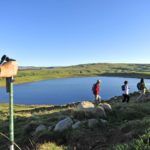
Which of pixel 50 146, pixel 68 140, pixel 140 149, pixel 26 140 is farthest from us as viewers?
pixel 26 140

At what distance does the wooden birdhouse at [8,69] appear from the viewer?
5690 millimetres

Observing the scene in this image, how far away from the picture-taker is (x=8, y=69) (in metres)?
5.80

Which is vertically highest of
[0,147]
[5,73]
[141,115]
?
[5,73]

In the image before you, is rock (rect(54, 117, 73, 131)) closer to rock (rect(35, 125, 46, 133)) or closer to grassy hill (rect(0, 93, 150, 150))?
grassy hill (rect(0, 93, 150, 150))

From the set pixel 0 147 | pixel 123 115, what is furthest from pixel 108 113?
pixel 0 147

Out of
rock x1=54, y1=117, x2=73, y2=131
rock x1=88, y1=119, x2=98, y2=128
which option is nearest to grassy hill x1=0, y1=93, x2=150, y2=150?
rock x1=88, y1=119, x2=98, y2=128

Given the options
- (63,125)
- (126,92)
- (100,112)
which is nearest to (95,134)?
(63,125)

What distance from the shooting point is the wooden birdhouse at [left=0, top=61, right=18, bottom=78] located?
18.7 ft

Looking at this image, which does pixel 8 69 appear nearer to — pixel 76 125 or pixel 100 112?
pixel 76 125

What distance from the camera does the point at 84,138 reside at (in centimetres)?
1234

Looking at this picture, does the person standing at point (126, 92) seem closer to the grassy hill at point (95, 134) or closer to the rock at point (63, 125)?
the grassy hill at point (95, 134)

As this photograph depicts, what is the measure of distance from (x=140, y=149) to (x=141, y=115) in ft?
26.5

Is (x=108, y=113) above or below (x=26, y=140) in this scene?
above

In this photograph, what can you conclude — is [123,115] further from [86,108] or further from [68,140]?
[68,140]
